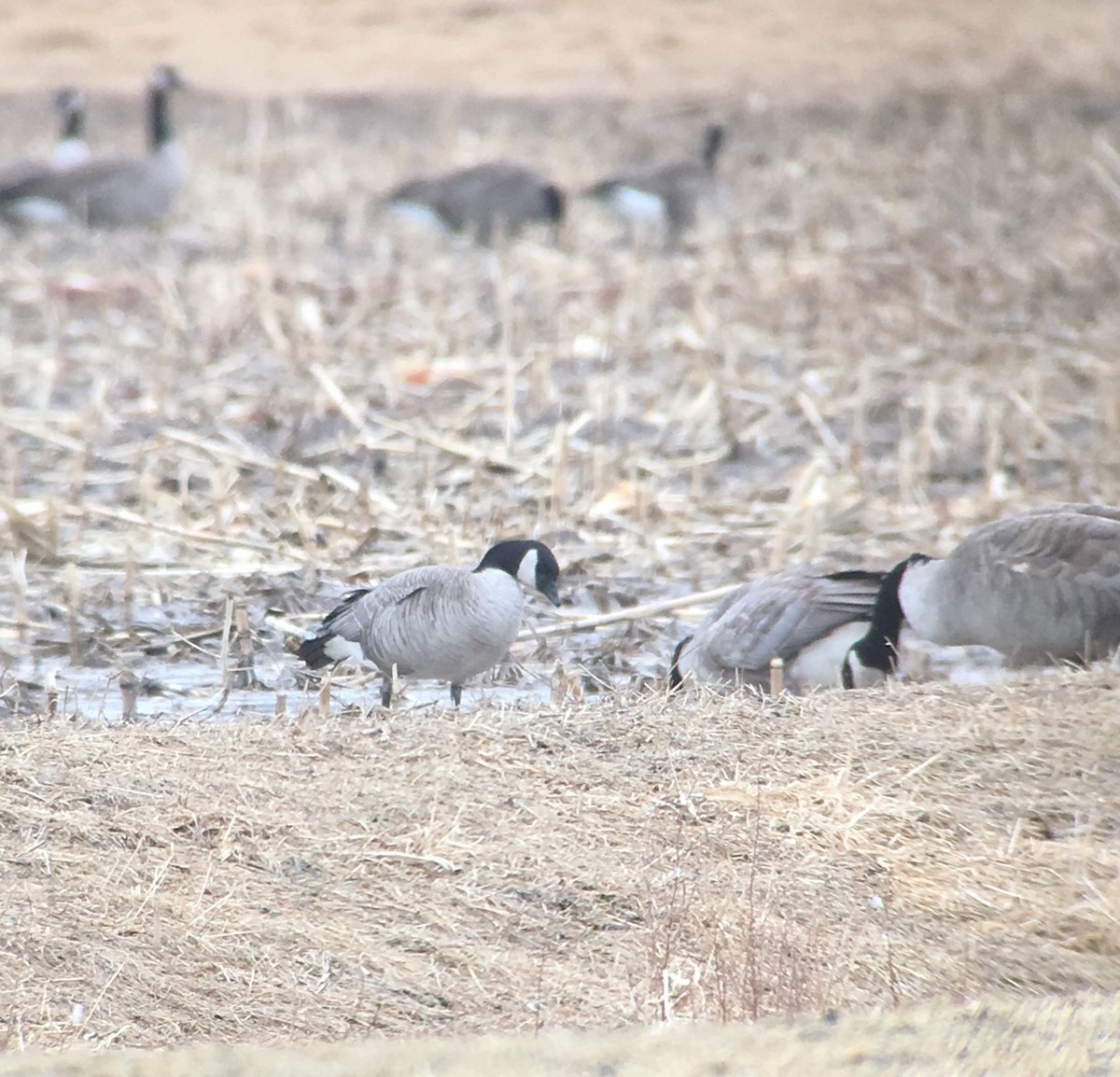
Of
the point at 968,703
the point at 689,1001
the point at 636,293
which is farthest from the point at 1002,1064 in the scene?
the point at 636,293

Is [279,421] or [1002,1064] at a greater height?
[1002,1064]

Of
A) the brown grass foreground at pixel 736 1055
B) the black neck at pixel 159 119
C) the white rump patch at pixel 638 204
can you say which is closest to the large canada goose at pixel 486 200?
the white rump patch at pixel 638 204

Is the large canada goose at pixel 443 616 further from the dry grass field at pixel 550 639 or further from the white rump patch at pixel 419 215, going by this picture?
the white rump patch at pixel 419 215

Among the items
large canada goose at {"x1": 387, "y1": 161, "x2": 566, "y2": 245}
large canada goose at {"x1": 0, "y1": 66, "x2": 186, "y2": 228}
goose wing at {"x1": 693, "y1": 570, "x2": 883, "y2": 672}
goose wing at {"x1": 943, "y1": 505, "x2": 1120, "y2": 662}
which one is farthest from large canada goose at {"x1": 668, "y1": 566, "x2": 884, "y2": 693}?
large canada goose at {"x1": 0, "y1": 66, "x2": 186, "y2": 228}

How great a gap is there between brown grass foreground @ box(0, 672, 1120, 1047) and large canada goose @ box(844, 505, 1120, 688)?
0.63 metres

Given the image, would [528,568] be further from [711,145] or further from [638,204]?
[711,145]

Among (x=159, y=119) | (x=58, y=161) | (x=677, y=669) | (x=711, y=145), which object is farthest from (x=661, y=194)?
(x=677, y=669)

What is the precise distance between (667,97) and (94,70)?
7.34 metres

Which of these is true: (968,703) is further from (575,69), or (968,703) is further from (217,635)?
(575,69)

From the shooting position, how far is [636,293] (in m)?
13.2

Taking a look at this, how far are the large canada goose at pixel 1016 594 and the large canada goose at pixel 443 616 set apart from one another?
127 cm

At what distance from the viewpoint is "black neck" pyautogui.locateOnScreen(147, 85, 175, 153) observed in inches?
685

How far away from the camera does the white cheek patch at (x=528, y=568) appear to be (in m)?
6.88

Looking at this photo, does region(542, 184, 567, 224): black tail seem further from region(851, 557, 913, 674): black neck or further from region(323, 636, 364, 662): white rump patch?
region(851, 557, 913, 674): black neck
